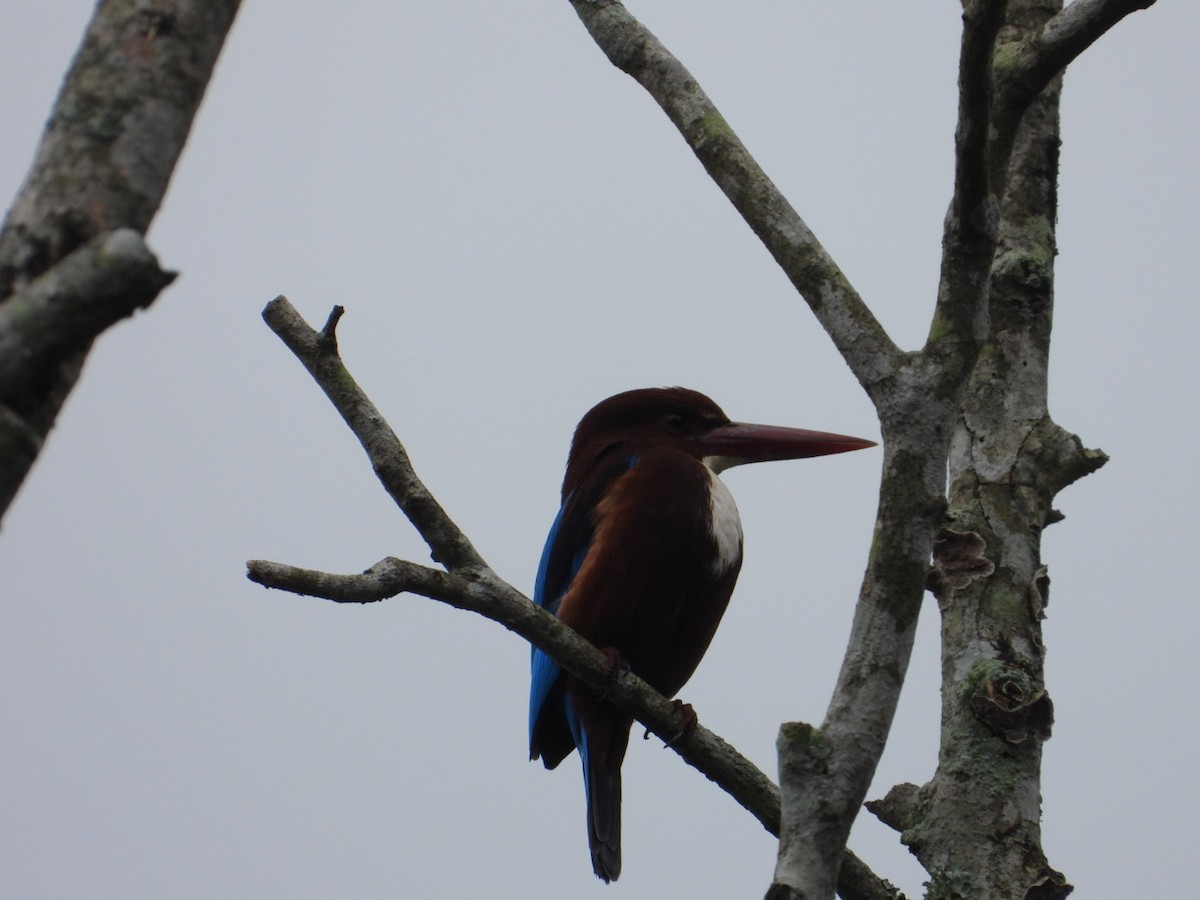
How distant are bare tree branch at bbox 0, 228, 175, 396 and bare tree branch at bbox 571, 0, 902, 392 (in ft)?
5.21

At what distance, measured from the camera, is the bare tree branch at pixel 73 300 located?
3.84ft

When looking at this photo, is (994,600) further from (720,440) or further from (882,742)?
(720,440)

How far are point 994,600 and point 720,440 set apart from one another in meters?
1.90

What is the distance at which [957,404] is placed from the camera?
2.40 m

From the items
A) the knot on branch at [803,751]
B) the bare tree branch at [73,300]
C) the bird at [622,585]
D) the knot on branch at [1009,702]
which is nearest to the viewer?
the bare tree branch at [73,300]

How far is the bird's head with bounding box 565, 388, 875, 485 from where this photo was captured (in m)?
4.80

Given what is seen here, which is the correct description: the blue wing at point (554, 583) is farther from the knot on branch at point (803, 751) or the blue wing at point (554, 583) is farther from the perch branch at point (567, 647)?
the knot on branch at point (803, 751)

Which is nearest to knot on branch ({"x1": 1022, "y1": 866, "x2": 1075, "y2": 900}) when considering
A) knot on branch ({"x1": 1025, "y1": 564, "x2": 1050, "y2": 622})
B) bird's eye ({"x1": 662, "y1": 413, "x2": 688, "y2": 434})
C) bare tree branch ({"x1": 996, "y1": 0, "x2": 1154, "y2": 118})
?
knot on branch ({"x1": 1025, "y1": 564, "x2": 1050, "y2": 622})

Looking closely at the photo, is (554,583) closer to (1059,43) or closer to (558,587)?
(558,587)

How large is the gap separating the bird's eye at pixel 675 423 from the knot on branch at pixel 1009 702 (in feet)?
6.78

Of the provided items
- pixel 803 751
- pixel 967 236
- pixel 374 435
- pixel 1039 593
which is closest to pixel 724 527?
pixel 1039 593

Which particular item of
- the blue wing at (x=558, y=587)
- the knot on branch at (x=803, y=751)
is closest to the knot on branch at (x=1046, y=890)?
the knot on branch at (x=803, y=751)

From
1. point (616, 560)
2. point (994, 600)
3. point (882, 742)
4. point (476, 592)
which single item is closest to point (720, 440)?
point (616, 560)

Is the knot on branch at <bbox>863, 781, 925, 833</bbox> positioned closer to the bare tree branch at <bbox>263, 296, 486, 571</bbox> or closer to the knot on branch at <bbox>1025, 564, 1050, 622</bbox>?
the knot on branch at <bbox>1025, 564, 1050, 622</bbox>
